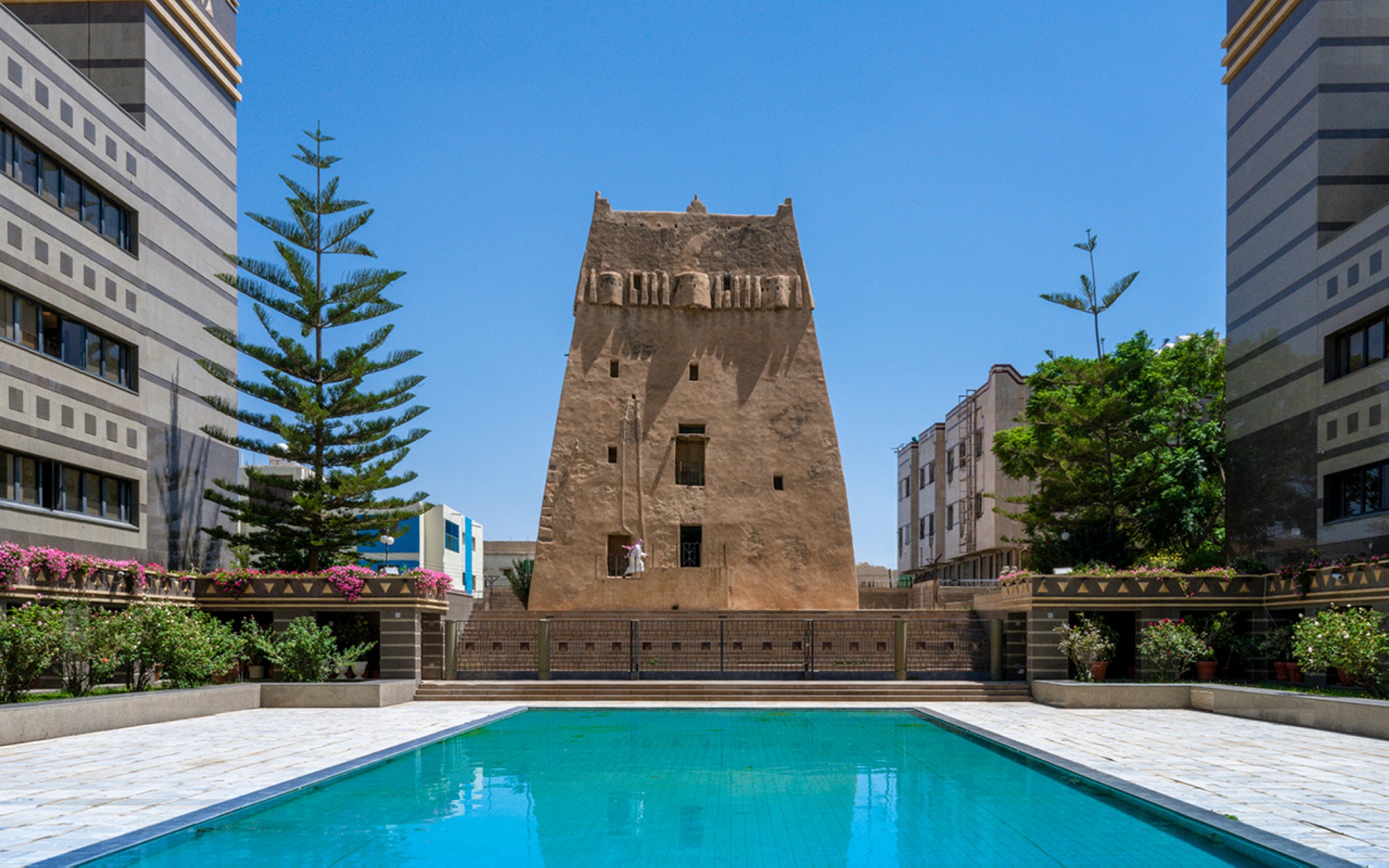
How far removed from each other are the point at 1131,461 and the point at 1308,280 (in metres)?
7.30

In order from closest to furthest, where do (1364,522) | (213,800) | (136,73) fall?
(213,800) → (1364,522) → (136,73)

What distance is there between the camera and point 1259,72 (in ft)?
68.4

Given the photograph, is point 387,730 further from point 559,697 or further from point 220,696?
point 559,697

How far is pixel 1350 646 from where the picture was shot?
13.5 meters

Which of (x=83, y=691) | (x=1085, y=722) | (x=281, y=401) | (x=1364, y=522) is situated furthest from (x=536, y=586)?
(x=1364, y=522)

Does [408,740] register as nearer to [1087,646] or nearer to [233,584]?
[233,584]

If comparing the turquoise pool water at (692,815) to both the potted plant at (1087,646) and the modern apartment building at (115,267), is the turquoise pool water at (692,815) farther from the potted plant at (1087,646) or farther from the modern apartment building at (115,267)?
the modern apartment building at (115,267)

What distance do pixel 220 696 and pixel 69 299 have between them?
6.96 metres

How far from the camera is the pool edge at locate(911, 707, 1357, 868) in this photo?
5922 millimetres

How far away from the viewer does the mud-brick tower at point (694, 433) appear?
992 inches

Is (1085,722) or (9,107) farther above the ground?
(9,107)

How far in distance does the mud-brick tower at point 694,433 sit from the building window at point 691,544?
4cm

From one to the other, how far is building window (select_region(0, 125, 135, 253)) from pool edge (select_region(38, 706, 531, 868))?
10747mm

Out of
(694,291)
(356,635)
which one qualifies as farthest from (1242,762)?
(694,291)
